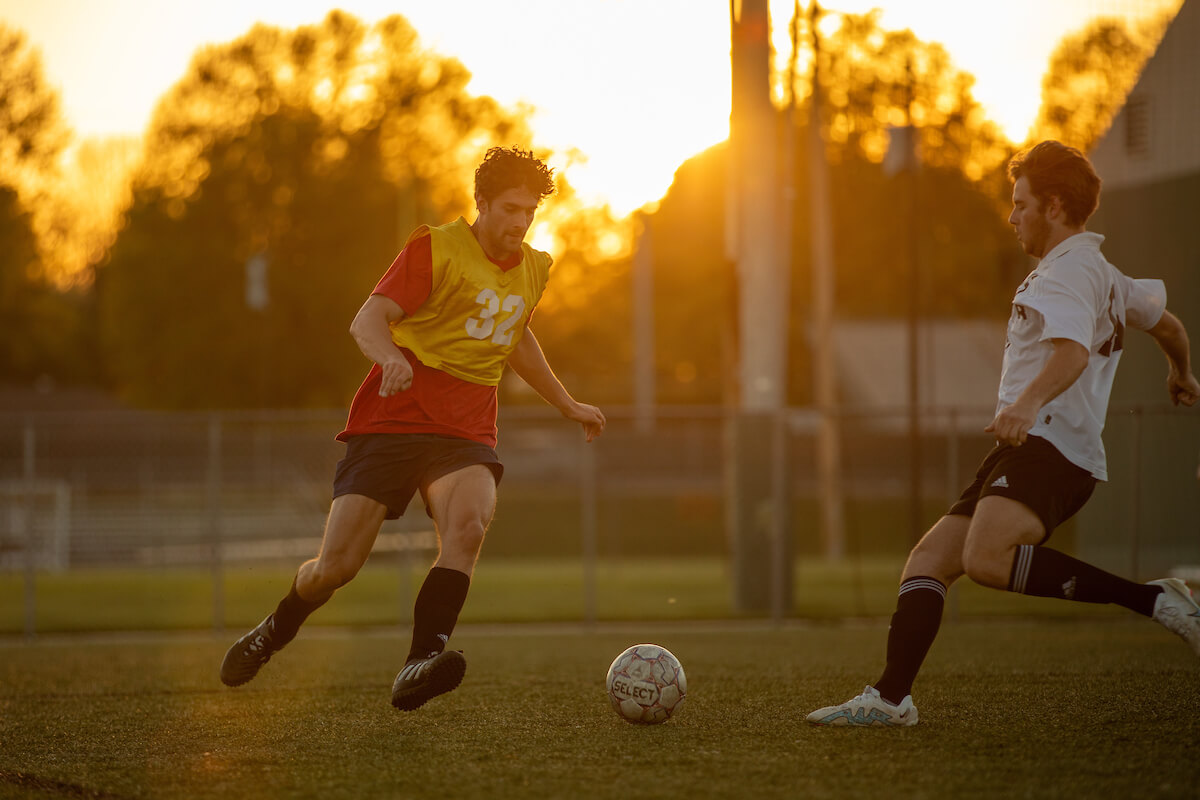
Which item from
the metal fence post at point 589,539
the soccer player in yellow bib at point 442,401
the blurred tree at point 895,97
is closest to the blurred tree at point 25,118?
the blurred tree at point 895,97

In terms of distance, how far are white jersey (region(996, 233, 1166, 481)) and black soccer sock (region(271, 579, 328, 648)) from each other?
2.70 metres

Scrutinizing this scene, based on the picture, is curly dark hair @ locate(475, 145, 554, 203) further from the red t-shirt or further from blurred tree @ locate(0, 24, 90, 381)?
blurred tree @ locate(0, 24, 90, 381)

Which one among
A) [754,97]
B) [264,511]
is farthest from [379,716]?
[264,511]

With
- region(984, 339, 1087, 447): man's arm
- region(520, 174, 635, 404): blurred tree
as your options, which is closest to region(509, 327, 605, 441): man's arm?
region(984, 339, 1087, 447): man's arm

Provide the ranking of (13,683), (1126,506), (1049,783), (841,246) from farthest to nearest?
1. (841,246)
2. (1126,506)
3. (13,683)
4. (1049,783)

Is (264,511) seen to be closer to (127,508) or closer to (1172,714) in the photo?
(127,508)

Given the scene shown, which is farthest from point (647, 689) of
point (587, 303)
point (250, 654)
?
point (587, 303)

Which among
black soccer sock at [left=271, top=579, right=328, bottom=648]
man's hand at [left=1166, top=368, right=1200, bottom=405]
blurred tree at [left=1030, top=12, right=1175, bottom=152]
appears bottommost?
black soccer sock at [left=271, top=579, right=328, bottom=648]

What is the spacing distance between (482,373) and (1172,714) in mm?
2784

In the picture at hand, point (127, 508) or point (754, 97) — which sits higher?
point (754, 97)

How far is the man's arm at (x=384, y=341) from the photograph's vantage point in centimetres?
425

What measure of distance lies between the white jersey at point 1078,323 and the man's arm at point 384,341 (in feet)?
6.51

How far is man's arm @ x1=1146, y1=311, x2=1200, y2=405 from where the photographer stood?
471cm

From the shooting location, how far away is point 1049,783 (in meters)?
3.56
